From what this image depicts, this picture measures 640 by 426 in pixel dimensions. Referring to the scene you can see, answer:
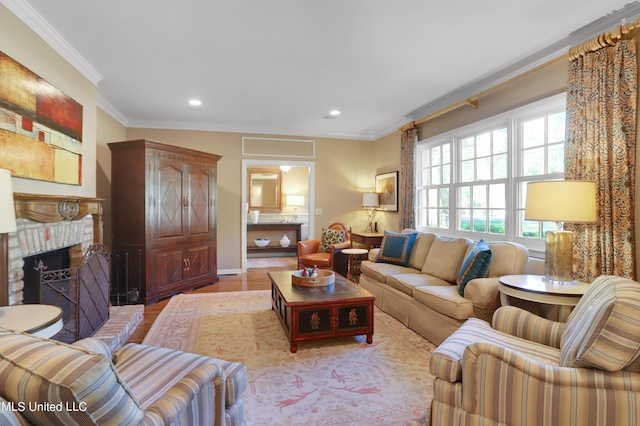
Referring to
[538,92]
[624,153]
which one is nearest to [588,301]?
[624,153]

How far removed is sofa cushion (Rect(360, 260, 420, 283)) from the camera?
12.4ft

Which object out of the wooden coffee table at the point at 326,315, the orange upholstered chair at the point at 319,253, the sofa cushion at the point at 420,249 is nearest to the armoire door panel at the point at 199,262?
the orange upholstered chair at the point at 319,253

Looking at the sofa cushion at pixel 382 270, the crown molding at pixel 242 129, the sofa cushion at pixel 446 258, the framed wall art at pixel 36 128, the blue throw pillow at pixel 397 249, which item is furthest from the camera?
the crown molding at pixel 242 129

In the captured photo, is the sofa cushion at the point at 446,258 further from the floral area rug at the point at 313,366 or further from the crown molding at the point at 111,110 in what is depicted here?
the crown molding at the point at 111,110

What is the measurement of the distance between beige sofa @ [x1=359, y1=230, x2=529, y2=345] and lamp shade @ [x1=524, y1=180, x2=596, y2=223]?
748 millimetres

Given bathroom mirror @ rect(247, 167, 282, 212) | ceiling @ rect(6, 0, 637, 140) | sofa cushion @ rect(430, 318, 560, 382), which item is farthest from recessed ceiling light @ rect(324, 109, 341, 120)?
sofa cushion @ rect(430, 318, 560, 382)

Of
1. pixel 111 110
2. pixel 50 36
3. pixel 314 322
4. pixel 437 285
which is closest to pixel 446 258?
pixel 437 285

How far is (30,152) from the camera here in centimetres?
240

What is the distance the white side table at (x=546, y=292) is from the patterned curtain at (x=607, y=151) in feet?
0.97

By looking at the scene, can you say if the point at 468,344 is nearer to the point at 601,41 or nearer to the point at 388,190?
the point at 601,41

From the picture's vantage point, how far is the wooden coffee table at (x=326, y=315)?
268cm

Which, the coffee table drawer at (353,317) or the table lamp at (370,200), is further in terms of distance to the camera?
the table lamp at (370,200)

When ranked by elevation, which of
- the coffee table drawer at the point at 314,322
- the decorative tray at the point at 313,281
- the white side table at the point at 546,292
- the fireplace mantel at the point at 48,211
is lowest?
the coffee table drawer at the point at 314,322

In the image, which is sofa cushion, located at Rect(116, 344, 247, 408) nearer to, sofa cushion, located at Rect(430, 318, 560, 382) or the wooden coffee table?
sofa cushion, located at Rect(430, 318, 560, 382)
